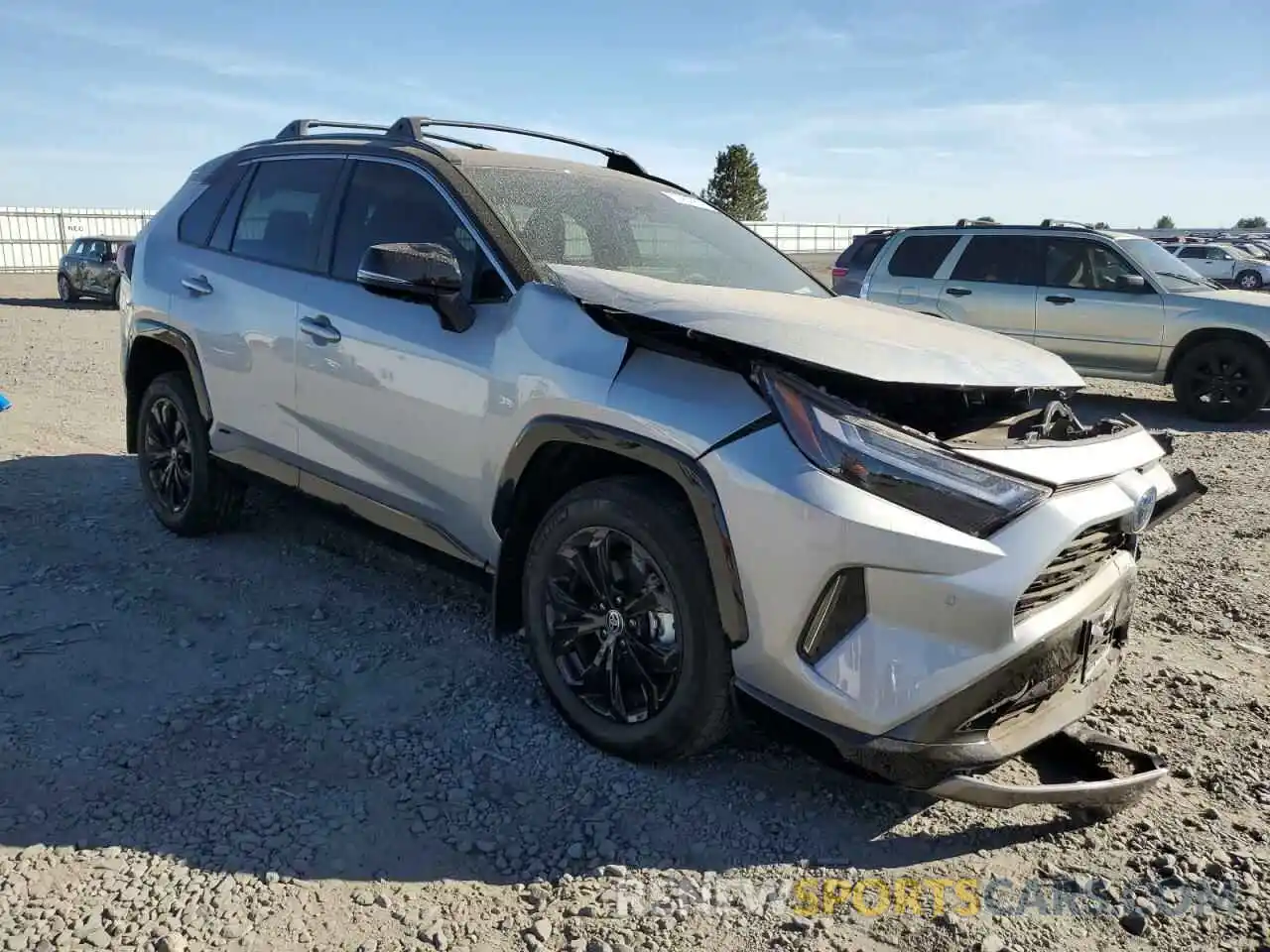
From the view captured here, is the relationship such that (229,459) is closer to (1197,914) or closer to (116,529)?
(116,529)

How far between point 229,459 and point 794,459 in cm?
316

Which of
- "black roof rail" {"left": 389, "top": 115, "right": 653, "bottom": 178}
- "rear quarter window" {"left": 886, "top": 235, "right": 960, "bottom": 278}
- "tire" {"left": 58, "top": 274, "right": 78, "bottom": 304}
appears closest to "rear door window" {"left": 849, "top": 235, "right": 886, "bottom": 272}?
"rear quarter window" {"left": 886, "top": 235, "right": 960, "bottom": 278}

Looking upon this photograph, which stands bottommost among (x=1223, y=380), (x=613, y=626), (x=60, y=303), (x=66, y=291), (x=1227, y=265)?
(x=613, y=626)

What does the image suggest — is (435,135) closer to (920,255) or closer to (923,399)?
(923,399)

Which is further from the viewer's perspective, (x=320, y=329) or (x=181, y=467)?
(x=181, y=467)

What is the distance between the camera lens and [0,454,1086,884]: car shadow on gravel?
8.98ft

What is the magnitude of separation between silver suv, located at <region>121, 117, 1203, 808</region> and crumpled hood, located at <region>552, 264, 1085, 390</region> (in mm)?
14

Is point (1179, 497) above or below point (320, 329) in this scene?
below

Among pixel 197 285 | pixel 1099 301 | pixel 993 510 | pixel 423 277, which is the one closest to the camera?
pixel 993 510

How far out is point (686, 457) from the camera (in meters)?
2.76

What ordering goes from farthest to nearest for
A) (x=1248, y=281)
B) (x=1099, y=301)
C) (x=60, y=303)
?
(x=1248, y=281), (x=60, y=303), (x=1099, y=301)

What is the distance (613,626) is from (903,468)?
1015 millimetres

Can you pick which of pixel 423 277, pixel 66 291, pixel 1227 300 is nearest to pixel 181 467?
pixel 423 277

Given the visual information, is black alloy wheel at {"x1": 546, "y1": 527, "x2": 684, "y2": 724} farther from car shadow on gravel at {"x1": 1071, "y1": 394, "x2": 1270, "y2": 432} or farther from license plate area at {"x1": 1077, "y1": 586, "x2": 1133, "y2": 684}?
car shadow on gravel at {"x1": 1071, "y1": 394, "x2": 1270, "y2": 432}
